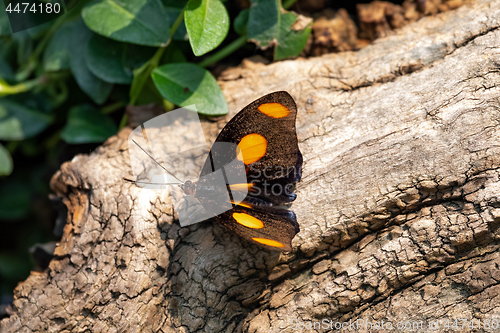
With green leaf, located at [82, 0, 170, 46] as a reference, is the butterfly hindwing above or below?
below

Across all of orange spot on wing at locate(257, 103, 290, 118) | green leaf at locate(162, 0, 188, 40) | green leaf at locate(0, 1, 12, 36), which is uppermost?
green leaf at locate(0, 1, 12, 36)

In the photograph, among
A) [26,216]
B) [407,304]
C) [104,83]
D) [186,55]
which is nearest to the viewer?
[407,304]

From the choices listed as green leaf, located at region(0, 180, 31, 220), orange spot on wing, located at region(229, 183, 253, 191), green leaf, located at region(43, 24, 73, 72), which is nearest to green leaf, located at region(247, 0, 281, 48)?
orange spot on wing, located at region(229, 183, 253, 191)

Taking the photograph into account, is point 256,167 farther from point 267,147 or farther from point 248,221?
point 248,221

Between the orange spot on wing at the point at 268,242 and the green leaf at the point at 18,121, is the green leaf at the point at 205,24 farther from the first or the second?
the green leaf at the point at 18,121

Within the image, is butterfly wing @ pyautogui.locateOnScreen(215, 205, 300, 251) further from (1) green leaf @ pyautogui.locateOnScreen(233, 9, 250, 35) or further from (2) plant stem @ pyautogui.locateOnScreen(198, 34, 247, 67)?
(1) green leaf @ pyautogui.locateOnScreen(233, 9, 250, 35)

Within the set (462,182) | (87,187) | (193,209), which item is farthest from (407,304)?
(87,187)

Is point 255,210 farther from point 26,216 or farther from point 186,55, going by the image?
point 26,216

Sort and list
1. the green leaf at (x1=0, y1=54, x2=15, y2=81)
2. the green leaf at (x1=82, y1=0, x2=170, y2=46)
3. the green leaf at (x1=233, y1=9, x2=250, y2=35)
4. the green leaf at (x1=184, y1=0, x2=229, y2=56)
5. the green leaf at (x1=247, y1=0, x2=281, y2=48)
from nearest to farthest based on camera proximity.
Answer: the green leaf at (x1=184, y1=0, x2=229, y2=56) → the green leaf at (x1=82, y1=0, x2=170, y2=46) → the green leaf at (x1=247, y1=0, x2=281, y2=48) → the green leaf at (x1=233, y1=9, x2=250, y2=35) → the green leaf at (x1=0, y1=54, x2=15, y2=81)
